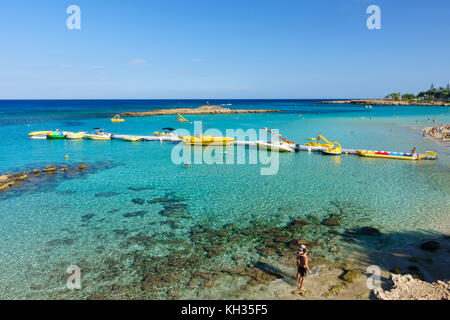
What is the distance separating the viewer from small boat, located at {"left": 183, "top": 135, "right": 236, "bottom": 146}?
1294 inches

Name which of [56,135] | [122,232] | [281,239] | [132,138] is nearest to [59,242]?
[122,232]

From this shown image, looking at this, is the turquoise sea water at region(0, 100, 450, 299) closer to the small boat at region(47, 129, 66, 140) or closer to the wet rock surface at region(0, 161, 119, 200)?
the wet rock surface at region(0, 161, 119, 200)

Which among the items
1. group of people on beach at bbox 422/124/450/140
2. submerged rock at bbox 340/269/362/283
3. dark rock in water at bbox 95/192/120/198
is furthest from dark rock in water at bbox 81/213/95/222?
group of people on beach at bbox 422/124/450/140

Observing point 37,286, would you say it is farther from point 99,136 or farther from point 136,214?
point 99,136

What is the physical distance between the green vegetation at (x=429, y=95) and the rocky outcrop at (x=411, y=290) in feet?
572

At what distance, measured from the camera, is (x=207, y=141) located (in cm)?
3297

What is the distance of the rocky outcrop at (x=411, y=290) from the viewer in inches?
271

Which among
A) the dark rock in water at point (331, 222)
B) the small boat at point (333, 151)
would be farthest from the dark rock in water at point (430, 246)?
the small boat at point (333, 151)

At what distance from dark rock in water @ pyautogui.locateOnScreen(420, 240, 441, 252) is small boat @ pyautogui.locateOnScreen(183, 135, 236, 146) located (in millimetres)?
25203

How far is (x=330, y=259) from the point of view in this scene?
31.6 feet

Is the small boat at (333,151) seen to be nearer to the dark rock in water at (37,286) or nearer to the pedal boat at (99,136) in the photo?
the dark rock in water at (37,286)
